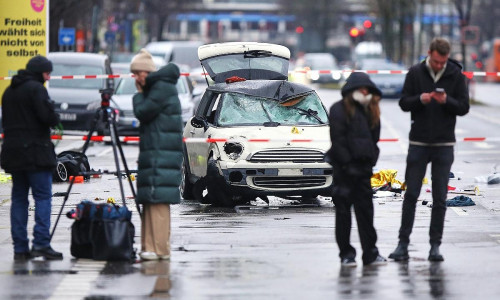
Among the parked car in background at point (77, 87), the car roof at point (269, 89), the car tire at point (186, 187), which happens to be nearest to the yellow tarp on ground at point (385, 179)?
the car roof at point (269, 89)

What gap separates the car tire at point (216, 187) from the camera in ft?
51.4

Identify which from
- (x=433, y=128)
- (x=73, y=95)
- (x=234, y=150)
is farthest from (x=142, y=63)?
(x=73, y=95)

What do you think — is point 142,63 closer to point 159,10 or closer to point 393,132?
point 393,132

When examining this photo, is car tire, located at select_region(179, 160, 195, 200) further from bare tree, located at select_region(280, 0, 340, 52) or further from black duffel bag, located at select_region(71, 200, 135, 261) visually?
bare tree, located at select_region(280, 0, 340, 52)

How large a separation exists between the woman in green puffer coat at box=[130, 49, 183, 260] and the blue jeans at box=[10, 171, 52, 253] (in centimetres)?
78

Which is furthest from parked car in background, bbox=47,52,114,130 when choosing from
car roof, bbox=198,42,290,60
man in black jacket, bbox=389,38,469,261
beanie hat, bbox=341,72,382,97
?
beanie hat, bbox=341,72,382,97

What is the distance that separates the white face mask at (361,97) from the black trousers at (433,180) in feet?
2.24

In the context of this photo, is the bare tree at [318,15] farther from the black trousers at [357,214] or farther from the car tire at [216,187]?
the black trousers at [357,214]

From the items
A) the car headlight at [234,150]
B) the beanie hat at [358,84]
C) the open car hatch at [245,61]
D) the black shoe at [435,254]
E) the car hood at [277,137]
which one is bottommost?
the black shoe at [435,254]

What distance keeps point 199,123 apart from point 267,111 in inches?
35.7

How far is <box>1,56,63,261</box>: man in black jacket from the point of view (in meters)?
11.4

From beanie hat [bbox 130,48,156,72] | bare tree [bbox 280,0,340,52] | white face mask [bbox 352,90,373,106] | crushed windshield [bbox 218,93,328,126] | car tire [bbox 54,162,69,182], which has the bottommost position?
bare tree [bbox 280,0,340,52]

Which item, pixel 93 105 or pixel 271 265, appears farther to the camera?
pixel 93 105

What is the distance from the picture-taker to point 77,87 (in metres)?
29.6
